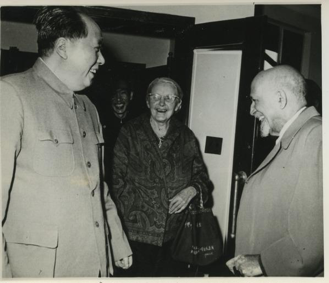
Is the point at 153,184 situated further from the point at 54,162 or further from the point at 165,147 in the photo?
the point at 54,162

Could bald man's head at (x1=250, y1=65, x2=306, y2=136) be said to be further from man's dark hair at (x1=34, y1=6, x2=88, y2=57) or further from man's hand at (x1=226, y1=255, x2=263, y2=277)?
man's dark hair at (x1=34, y1=6, x2=88, y2=57)

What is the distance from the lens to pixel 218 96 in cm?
187

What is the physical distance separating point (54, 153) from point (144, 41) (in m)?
1.21

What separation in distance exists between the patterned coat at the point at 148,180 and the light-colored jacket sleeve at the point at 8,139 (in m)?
0.64

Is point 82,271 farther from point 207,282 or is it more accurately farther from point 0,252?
point 207,282

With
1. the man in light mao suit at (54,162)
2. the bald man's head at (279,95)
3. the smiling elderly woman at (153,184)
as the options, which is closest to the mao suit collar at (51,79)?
the man in light mao suit at (54,162)

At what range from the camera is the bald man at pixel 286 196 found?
1.08m

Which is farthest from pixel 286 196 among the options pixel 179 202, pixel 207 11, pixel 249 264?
pixel 207 11

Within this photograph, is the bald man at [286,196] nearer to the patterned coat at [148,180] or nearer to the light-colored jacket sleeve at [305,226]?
the light-colored jacket sleeve at [305,226]

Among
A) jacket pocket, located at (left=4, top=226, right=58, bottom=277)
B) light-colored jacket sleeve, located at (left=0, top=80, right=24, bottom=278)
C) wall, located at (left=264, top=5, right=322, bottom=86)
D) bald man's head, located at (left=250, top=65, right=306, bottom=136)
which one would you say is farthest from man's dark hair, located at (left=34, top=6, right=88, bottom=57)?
wall, located at (left=264, top=5, right=322, bottom=86)

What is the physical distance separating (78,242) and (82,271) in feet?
0.33

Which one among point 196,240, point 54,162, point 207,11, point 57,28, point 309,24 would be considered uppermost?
point 207,11

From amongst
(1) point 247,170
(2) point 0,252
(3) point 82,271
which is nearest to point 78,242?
(3) point 82,271

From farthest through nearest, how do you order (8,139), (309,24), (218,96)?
(218,96)
(309,24)
(8,139)
